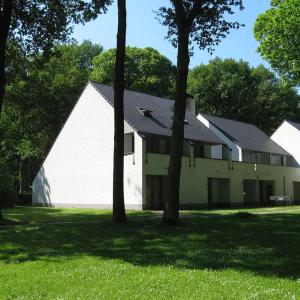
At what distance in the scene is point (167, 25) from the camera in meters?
20.6

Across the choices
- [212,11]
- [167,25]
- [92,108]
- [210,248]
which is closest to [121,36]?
[167,25]

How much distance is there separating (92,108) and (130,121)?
14.2 ft

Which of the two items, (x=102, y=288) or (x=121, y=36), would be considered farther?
(x=121, y=36)

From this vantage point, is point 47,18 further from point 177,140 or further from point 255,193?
point 255,193

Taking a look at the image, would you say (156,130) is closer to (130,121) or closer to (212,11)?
(130,121)

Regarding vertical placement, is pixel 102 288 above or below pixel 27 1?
below

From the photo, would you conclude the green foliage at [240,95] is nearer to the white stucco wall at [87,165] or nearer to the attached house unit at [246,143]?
the attached house unit at [246,143]

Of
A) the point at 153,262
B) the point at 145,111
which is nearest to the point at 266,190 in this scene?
the point at 145,111

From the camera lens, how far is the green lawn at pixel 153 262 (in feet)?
27.0

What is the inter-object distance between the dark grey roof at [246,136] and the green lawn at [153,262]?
2942cm

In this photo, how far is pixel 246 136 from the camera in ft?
161

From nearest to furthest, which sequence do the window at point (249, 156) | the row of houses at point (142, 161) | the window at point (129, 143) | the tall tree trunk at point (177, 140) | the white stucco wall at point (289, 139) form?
the tall tree trunk at point (177, 140), the row of houses at point (142, 161), the window at point (129, 143), the window at point (249, 156), the white stucco wall at point (289, 139)

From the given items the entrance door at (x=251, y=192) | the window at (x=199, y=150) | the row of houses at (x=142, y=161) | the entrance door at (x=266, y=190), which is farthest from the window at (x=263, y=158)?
the window at (x=199, y=150)

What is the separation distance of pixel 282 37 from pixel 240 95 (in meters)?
29.4
